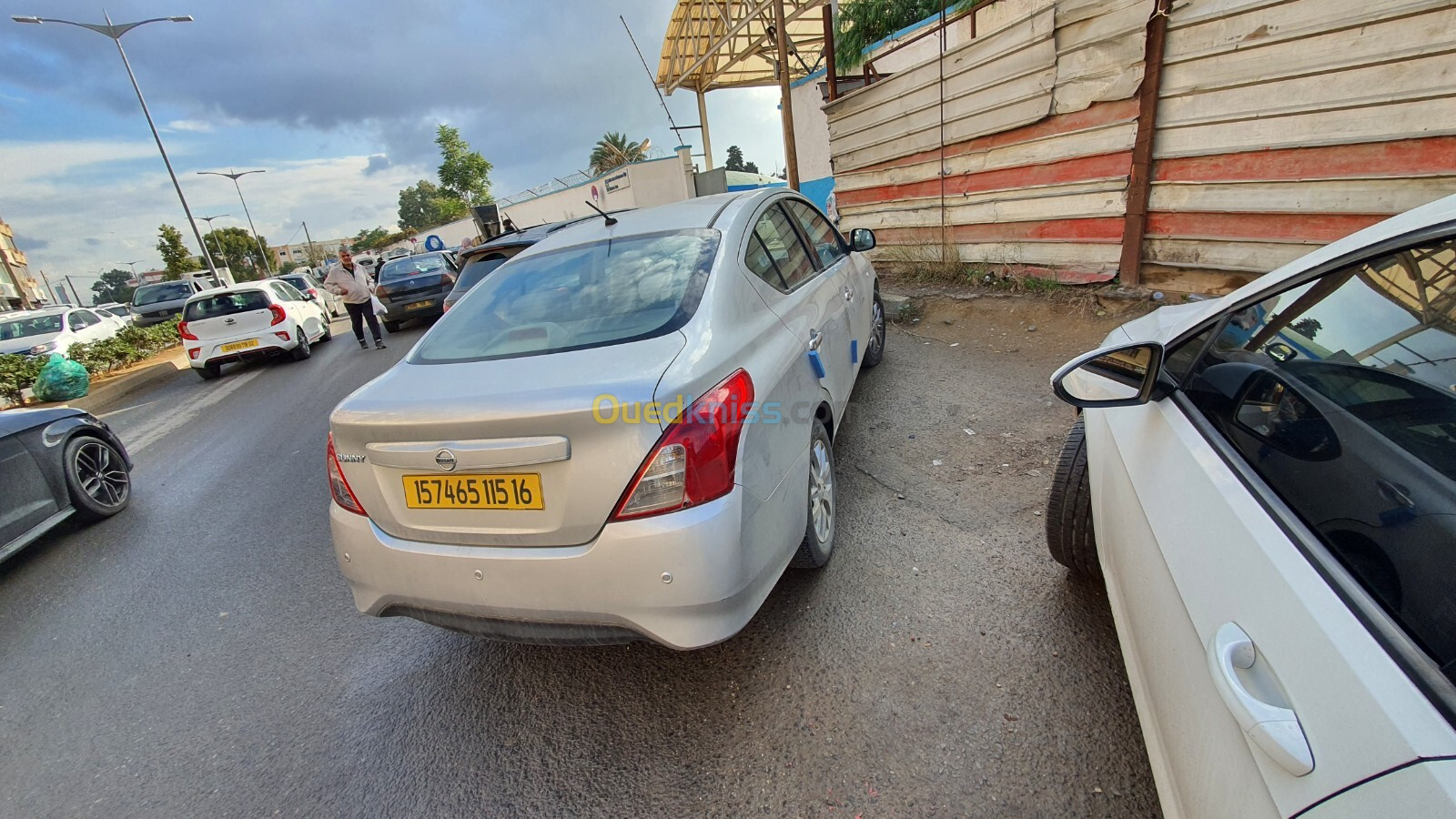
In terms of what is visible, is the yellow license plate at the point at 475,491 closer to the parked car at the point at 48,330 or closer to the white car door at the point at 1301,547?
the white car door at the point at 1301,547

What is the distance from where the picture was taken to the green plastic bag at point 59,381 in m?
7.99

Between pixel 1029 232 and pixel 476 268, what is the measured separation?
665cm

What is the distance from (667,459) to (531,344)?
2.80ft

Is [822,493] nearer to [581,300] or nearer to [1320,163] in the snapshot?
[581,300]

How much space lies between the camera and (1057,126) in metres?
5.68

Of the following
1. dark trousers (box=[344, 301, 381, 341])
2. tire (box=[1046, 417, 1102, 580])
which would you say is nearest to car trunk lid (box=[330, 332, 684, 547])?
tire (box=[1046, 417, 1102, 580])

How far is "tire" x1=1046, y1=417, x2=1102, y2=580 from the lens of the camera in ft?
7.10

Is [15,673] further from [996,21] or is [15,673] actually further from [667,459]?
[996,21]

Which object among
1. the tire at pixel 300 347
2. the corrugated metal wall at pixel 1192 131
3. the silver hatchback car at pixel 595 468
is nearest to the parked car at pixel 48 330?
the tire at pixel 300 347

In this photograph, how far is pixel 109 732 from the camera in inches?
88.7

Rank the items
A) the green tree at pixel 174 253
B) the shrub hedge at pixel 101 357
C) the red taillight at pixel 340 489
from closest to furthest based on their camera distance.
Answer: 1. the red taillight at pixel 340 489
2. the shrub hedge at pixel 101 357
3. the green tree at pixel 174 253

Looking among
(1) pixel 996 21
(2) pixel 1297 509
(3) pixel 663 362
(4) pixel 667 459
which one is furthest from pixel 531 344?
(1) pixel 996 21

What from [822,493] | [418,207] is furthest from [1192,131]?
[418,207]

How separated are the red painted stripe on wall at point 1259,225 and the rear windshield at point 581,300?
14.9ft
